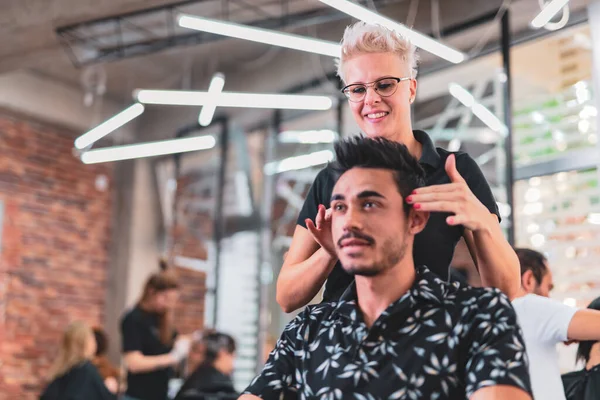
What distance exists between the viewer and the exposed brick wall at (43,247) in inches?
304

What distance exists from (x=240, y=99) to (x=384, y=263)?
373 centimetres

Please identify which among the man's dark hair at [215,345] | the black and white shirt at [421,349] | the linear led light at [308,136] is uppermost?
the linear led light at [308,136]

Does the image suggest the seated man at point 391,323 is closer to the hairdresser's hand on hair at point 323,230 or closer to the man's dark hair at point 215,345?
the hairdresser's hand on hair at point 323,230

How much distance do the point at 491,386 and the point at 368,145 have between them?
0.52m

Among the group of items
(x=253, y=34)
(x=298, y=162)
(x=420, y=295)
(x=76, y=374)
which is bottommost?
(x=76, y=374)

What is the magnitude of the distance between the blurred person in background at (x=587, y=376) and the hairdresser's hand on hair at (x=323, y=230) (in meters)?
1.55

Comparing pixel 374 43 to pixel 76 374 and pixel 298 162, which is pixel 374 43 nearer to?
Result: pixel 76 374

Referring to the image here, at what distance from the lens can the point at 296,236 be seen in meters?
1.86

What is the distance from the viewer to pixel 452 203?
4.89 ft

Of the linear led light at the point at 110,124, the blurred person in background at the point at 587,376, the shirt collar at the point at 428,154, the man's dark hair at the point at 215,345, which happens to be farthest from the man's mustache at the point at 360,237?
the linear led light at the point at 110,124

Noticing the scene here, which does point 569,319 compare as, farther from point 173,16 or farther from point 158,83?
point 158,83

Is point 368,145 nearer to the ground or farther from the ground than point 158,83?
nearer to the ground

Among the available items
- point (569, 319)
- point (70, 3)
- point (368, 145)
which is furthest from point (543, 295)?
point (70, 3)

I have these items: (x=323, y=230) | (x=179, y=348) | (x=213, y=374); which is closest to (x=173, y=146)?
(x=179, y=348)
